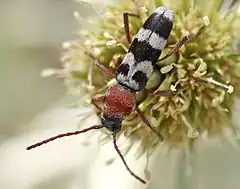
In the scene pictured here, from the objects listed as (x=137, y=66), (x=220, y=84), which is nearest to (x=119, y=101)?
(x=137, y=66)

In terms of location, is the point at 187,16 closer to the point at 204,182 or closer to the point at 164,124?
the point at 164,124

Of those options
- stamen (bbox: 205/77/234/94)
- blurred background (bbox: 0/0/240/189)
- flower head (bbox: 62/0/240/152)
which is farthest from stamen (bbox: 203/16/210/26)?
blurred background (bbox: 0/0/240/189)

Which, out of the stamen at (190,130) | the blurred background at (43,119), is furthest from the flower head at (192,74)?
the blurred background at (43,119)

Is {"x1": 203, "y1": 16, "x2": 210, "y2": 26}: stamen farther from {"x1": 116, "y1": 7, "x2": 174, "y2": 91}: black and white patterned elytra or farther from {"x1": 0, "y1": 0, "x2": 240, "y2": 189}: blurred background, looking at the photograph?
{"x1": 0, "y1": 0, "x2": 240, "y2": 189}: blurred background

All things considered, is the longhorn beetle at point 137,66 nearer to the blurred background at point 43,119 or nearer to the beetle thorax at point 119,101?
the beetle thorax at point 119,101

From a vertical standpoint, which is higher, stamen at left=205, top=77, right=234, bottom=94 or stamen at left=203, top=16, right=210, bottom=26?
stamen at left=203, top=16, right=210, bottom=26

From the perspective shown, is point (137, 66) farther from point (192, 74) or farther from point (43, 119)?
point (43, 119)
